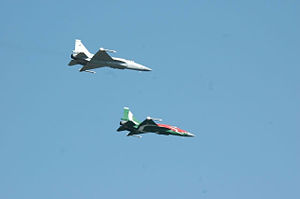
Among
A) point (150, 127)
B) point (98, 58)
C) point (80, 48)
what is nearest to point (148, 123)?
point (150, 127)

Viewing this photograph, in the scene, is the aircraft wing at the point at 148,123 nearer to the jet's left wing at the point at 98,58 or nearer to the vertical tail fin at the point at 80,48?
the jet's left wing at the point at 98,58

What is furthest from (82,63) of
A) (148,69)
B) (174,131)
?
(174,131)

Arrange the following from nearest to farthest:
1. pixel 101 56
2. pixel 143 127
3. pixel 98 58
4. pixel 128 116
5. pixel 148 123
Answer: pixel 148 123 → pixel 143 127 → pixel 128 116 → pixel 101 56 → pixel 98 58

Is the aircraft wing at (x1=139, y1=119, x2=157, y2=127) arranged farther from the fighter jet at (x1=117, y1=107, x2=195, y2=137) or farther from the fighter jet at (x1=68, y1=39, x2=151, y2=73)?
the fighter jet at (x1=68, y1=39, x2=151, y2=73)

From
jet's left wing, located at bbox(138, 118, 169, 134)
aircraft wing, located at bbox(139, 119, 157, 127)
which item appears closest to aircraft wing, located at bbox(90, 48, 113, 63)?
jet's left wing, located at bbox(138, 118, 169, 134)

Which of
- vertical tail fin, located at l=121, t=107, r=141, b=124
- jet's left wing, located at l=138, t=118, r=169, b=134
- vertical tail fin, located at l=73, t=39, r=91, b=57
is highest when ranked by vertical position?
vertical tail fin, located at l=73, t=39, r=91, b=57

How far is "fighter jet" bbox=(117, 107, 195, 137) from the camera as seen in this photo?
105812mm

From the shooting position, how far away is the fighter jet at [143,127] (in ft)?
347

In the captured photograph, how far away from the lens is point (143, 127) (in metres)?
106

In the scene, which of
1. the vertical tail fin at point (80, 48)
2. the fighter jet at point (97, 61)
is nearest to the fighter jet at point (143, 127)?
the fighter jet at point (97, 61)

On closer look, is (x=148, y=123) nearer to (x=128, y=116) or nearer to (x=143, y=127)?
(x=143, y=127)

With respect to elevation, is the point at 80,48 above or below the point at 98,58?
above

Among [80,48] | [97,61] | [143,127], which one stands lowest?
[143,127]

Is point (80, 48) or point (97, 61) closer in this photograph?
point (97, 61)
